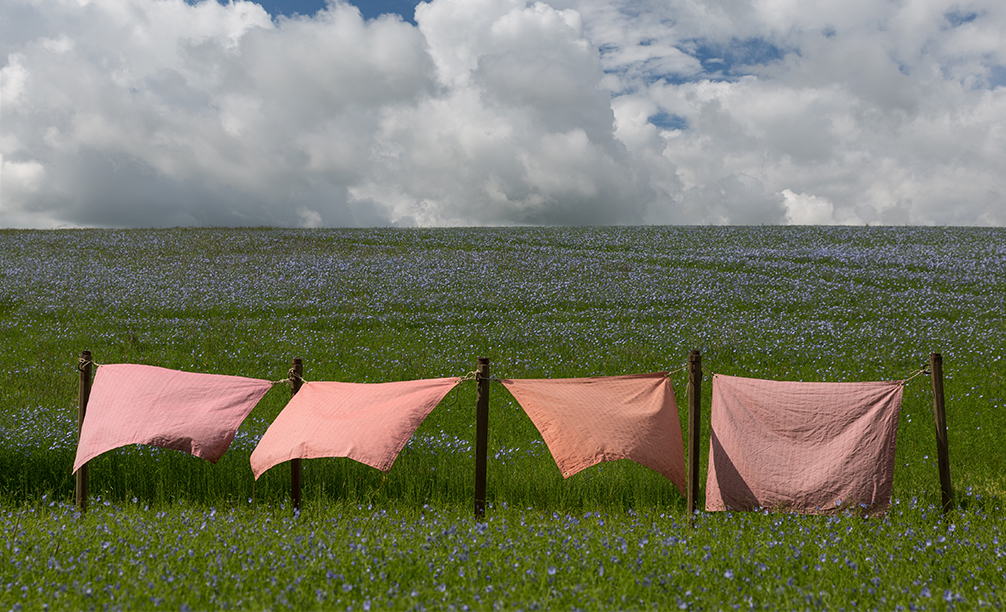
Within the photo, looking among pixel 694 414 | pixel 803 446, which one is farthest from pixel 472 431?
pixel 803 446

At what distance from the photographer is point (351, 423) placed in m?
6.40

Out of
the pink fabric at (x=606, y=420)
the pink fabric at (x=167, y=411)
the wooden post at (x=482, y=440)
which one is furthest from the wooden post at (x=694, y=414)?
the pink fabric at (x=167, y=411)

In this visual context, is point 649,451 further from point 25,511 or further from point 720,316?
point 720,316

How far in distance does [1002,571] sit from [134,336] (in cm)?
1835

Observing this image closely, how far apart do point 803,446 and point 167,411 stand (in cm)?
721

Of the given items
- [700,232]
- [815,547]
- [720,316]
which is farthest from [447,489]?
[700,232]

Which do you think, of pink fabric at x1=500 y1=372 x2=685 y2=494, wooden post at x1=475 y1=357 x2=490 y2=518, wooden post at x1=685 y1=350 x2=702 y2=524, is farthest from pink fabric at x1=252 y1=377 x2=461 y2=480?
wooden post at x1=685 y1=350 x2=702 y2=524

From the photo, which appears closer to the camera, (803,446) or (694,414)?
(803,446)

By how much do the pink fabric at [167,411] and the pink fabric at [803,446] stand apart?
5.36 metres

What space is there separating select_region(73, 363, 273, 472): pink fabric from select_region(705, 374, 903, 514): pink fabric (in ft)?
17.6

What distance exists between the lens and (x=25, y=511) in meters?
6.89

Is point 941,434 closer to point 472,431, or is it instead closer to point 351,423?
point 351,423

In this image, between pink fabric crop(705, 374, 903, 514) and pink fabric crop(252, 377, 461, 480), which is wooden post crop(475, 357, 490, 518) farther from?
pink fabric crop(705, 374, 903, 514)

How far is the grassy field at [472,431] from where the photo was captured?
181 inches
